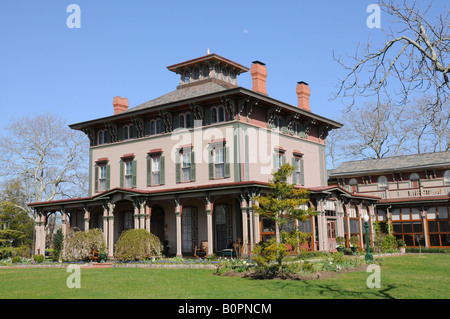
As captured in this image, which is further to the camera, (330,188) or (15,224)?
(15,224)

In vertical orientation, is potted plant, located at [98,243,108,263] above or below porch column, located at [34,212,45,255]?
below

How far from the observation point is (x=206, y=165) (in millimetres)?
27594

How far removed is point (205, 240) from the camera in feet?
91.2

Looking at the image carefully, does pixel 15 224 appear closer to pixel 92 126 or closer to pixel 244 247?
pixel 92 126

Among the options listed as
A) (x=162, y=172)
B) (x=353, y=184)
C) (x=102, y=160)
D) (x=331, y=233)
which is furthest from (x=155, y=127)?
(x=353, y=184)

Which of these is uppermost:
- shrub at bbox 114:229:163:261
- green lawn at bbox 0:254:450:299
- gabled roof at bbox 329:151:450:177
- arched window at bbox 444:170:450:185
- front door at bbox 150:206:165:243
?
gabled roof at bbox 329:151:450:177

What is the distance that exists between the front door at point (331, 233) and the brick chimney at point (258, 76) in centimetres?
964

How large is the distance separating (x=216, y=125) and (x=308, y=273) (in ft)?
42.6

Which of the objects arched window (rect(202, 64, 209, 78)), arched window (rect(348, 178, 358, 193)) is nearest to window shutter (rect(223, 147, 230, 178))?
arched window (rect(202, 64, 209, 78))

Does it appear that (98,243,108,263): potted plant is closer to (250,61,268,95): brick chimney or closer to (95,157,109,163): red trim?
(95,157,109,163): red trim

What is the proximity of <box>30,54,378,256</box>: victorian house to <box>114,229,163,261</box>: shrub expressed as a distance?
165 cm

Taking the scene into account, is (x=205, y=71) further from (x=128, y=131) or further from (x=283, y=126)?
(x=283, y=126)

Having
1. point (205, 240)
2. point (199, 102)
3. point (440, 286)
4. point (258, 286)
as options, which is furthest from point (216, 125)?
point (440, 286)

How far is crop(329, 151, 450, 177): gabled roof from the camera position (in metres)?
37.0
